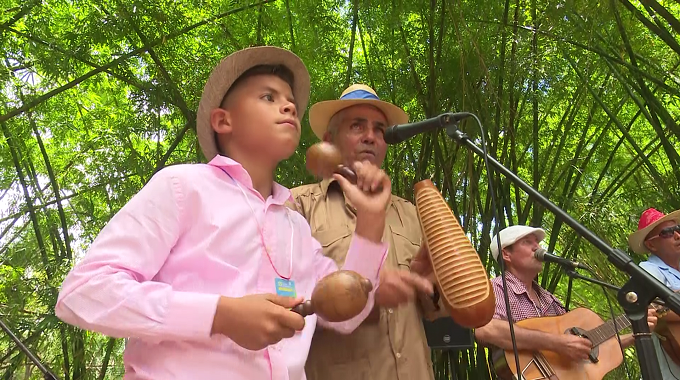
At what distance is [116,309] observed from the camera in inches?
31.9

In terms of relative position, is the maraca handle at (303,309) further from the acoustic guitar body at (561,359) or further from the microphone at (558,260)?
the acoustic guitar body at (561,359)

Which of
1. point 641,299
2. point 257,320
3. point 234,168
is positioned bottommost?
point 257,320

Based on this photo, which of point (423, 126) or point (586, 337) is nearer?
point (423, 126)

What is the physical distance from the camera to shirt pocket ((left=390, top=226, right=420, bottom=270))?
1581 mm

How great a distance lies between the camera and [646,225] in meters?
2.99

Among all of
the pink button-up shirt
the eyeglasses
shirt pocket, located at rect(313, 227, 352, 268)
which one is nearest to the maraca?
the pink button-up shirt

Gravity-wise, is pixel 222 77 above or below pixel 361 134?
below

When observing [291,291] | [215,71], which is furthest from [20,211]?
[291,291]

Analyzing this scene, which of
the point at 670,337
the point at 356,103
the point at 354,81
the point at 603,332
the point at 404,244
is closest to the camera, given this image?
the point at 404,244

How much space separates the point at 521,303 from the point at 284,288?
174 centimetres

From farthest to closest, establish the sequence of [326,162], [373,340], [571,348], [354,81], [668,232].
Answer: [354,81] < [668,232] < [571,348] < [373,340] < [326,162]

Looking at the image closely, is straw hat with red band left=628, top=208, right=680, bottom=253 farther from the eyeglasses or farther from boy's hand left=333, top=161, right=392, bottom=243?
boy's hand left=333, top=161, right=392, bottom=243

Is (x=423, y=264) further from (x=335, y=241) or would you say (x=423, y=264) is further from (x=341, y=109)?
(x=341, y=109)

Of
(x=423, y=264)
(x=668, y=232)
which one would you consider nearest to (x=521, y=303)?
(x=668, y=232)
